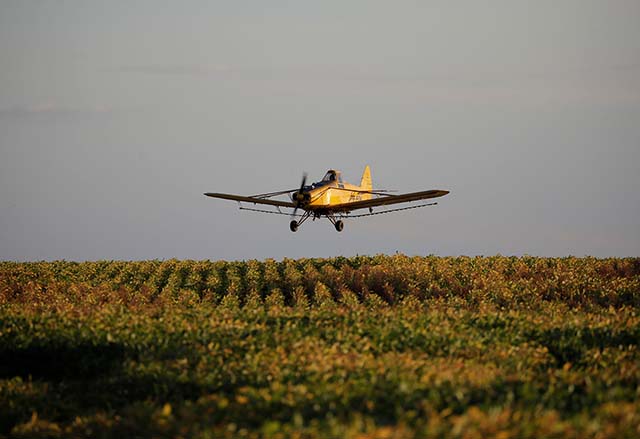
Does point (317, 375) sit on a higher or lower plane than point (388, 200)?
lower

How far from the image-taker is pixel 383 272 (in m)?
38.8

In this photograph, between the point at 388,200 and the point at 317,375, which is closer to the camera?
the point at 317,375

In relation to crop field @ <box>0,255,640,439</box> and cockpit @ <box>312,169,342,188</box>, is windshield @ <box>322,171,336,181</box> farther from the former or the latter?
crop field @ <box>0,255,640,439</box>

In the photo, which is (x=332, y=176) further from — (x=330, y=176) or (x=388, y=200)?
(x=388, y=200)

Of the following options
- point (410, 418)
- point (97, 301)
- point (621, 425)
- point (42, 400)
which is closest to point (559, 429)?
point (621, 425)

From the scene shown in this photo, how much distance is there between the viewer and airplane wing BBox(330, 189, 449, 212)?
4014 centimetres

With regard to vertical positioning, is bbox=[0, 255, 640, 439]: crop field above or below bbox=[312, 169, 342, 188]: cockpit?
below

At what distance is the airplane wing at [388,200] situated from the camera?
4014 centimetres

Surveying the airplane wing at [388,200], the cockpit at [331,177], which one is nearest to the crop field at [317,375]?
the airplane wing at [388,200]

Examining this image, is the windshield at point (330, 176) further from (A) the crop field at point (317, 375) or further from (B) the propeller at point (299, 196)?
(A) the crop field at point (317, 375)

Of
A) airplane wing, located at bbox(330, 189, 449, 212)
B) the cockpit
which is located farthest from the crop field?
the cockpit

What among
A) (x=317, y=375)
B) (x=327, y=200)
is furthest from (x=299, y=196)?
(x=317, y=375)

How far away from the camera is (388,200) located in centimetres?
4312

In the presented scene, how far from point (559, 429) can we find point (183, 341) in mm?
9825
